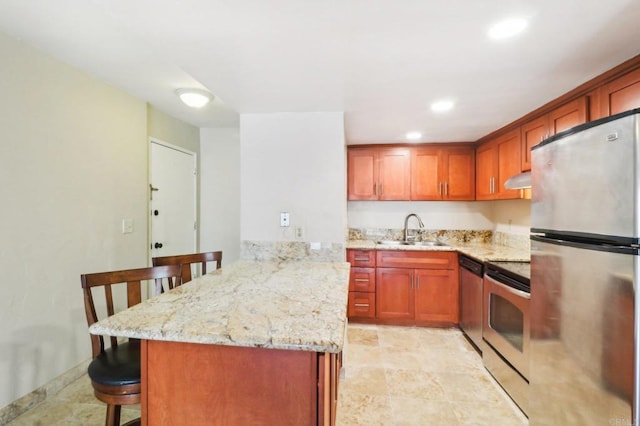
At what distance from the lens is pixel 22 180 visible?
1802 millimetres

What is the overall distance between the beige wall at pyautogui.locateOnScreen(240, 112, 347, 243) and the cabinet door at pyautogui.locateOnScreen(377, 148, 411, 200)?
4.38ft

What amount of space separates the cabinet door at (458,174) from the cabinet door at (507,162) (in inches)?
17.3

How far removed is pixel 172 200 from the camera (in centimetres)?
324

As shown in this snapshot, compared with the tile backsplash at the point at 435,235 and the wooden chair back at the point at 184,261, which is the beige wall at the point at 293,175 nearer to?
the wooden chair back at the point at 184,261

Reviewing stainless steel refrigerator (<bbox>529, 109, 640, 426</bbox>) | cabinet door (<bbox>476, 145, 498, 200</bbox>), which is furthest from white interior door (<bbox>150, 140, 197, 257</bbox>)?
cabinet door (<bbox>476, 145, 498, 200</bbox>)

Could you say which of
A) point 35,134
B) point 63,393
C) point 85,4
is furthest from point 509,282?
point 35,134

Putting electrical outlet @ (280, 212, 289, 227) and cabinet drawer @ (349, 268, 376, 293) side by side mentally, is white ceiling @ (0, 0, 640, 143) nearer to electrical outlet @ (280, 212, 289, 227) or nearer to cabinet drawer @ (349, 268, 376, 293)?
electrical outlet @ (280, 212, 289, 227)

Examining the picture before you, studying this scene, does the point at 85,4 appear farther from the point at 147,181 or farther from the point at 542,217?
the point at 542,217

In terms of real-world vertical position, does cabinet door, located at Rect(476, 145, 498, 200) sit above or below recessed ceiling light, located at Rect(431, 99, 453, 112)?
below

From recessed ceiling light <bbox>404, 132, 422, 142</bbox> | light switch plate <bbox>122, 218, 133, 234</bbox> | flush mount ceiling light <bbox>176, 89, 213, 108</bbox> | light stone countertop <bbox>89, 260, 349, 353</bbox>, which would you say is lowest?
light stone countertop <bbox>89, 260, 349, 353</bbox>

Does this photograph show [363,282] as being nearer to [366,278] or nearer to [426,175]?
[366,278]

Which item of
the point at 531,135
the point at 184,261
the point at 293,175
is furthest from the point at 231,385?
the point at 531,135

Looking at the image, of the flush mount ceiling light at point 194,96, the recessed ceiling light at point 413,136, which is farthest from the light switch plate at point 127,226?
the recessed ceiling light at point 413,136

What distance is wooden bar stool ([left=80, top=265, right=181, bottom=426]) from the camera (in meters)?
1.18
